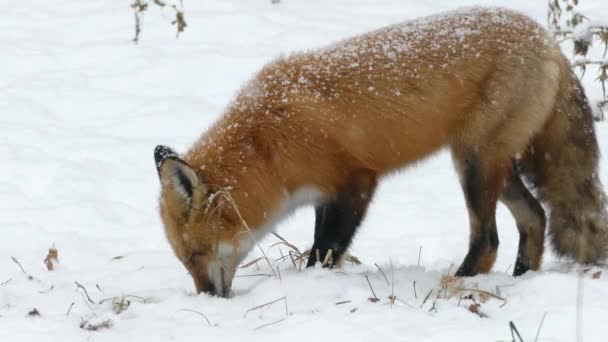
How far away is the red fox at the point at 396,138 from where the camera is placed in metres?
4.78

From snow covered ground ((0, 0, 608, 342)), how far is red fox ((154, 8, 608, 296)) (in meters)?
0.32

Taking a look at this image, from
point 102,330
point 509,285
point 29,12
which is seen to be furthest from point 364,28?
point 102,330

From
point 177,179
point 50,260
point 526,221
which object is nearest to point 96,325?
point 177,179

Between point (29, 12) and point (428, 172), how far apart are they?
23.5ft

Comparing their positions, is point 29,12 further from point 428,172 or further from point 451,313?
point 451,313

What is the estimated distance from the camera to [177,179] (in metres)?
4.48

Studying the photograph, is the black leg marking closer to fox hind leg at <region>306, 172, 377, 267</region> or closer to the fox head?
fox hind leg at <region>306, 172, 377, 267</region>

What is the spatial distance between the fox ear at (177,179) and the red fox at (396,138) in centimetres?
6

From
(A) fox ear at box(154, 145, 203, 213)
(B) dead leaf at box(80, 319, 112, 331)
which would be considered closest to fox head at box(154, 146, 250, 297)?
(A) fox ear at box(154, 145, 203, 213)

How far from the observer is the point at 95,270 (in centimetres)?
541

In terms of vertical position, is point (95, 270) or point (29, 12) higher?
point (29, 12)

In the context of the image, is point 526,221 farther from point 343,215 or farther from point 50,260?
point 50,260

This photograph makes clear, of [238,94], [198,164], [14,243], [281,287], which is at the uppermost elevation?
[238,94]

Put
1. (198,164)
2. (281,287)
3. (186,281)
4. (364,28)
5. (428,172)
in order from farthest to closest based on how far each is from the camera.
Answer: (364,28) < (428,172) < (186,281) < (198,164) < (281,287)
